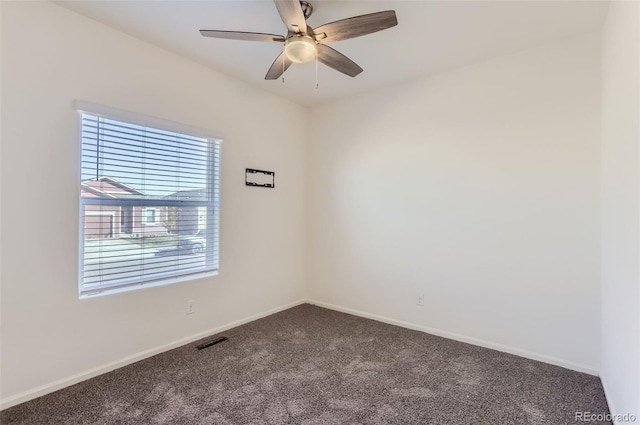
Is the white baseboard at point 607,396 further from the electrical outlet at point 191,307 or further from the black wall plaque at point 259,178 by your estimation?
the black wall plaque at point 259,178

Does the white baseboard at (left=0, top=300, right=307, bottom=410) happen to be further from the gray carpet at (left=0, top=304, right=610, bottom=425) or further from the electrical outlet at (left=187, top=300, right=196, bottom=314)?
the electrical outlet at (left=187, top=300, right=196, bottom=314)

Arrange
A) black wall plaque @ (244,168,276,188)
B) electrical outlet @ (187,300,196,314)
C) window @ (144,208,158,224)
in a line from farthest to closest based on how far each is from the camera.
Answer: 1. black wall plaque @ (244,168,276,188)
2. electrical outlet @ (187,300,196,314)
3. window @ (144,208,158,224)

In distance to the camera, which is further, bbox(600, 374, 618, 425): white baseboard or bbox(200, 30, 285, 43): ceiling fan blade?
bbox(200, 30, 285, 43): ceiling fan blade

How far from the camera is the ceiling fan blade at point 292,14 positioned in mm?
1635

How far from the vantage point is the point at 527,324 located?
2629mm

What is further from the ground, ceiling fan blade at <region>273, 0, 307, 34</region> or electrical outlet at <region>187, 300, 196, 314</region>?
ceiling fan blade at <region>273, 0, 307, 34</region>

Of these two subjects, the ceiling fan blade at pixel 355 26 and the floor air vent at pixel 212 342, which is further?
the floor air vent at pixel 212 342

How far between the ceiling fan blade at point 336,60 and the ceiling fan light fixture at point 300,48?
0.10 m

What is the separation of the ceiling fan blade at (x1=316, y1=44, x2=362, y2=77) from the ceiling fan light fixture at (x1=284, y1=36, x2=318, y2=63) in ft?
0.32

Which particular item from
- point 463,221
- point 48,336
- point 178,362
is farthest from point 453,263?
point 48,336

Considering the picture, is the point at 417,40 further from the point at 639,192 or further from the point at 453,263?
the point at 453,263

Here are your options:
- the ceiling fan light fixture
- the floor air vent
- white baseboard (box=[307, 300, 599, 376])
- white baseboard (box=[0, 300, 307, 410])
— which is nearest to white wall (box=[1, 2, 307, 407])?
white baseboard (box=[0, 300, 307, 410])

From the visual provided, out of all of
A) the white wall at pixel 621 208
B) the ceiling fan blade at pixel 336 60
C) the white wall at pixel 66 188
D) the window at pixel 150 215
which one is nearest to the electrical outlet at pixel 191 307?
A: the white wall at pixel 66 188

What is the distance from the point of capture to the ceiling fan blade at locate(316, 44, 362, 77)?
6.84 ft
